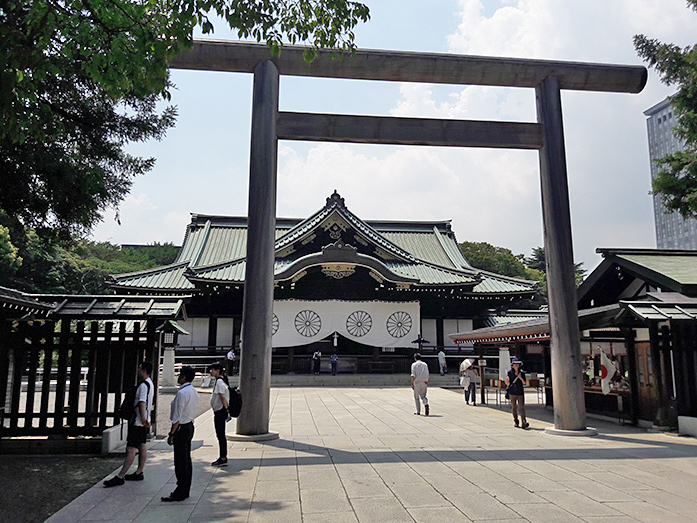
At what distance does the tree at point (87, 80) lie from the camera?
5.40 metres

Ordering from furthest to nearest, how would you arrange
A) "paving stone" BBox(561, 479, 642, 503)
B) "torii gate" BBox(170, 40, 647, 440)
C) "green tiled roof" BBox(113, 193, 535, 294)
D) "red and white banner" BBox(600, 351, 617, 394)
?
1. "green tiled roof" BBox(113, 193, 535, 294)
2. "red and white banner" BBox(600, 351, 617, 394)
3. "torii gate" BBox(170, 40, 647, 440)
4. "paving stone" BBox(561, 479, 642, 503)

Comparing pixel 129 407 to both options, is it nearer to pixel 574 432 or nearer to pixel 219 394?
pixel 219 394

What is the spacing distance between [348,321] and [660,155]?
58.7 metres

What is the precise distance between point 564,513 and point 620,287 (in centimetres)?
1006

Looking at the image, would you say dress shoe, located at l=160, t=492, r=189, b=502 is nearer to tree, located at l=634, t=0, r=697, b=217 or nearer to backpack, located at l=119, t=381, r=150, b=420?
backpack, located at l=119, t=381, r=150, b=420

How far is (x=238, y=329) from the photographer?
2377cm

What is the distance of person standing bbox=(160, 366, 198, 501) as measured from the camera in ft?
17.6

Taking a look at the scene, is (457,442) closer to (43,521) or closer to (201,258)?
(43,521)

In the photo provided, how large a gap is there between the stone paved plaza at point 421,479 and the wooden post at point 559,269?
Answer: 67cm

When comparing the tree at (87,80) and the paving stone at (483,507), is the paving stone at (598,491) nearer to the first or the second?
the paving stone at (483,507)

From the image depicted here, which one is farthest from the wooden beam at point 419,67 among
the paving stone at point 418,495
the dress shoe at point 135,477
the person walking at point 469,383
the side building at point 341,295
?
the side building at point 341,295

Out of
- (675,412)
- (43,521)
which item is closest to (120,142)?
(43,521)

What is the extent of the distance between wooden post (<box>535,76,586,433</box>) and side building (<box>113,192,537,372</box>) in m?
12.6

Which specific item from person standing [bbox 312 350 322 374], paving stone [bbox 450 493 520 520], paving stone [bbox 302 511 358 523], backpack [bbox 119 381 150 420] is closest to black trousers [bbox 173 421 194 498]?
backpack [bbox 119 381 150 420]
